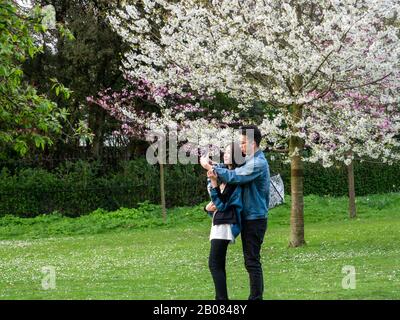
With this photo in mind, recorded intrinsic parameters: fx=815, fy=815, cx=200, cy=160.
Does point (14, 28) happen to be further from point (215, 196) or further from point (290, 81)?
point (290, 81)

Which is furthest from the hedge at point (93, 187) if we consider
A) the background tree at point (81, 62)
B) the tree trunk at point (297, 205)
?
the tree trunk at point (297, 205)

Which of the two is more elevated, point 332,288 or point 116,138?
point 116,138

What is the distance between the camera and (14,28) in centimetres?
950

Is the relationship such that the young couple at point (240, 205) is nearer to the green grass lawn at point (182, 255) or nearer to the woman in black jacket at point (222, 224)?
the woman in black jacket at point (222, 224)

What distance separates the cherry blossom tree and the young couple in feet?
18.0

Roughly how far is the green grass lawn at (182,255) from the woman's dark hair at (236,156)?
175 cm

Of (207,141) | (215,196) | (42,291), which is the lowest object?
(42,291)

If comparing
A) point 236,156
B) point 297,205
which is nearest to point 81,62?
point 297,205

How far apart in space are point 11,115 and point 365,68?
653cm

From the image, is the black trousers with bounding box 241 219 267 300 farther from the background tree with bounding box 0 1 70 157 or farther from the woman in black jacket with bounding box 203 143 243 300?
the background tree with bounding box 0 1 70 157

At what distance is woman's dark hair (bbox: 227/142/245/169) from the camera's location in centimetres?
827
